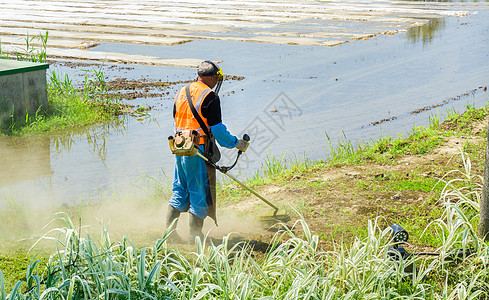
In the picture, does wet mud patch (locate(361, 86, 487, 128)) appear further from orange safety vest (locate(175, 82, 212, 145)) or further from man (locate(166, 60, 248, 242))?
orange safety vest (locate(175, 82, 212, 145))

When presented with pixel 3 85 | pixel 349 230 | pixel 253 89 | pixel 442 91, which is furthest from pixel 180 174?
pixel 442 91

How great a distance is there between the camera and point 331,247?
16.3 ft

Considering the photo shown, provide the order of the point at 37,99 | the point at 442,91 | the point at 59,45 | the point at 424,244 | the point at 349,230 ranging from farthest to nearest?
1. the point at 59,45
2. the point at 442,91
3. the point at 37,99
4. the point at 349,230
5. the point at 424,244

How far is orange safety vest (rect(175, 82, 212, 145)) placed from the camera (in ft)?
15.9

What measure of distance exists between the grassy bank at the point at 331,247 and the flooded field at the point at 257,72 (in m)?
1.10

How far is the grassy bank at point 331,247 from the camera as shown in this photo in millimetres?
3828

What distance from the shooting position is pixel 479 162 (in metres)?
6.57

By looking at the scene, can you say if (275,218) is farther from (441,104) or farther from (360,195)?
(441,104)

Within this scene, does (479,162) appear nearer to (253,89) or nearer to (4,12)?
(253,89)

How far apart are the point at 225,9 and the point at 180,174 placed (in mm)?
19500

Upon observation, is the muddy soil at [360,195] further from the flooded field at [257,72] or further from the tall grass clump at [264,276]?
the flooded field at [257,72]

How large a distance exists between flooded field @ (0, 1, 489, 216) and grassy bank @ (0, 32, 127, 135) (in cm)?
33

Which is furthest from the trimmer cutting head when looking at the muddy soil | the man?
the man

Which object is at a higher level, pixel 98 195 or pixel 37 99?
pixel 37 99
